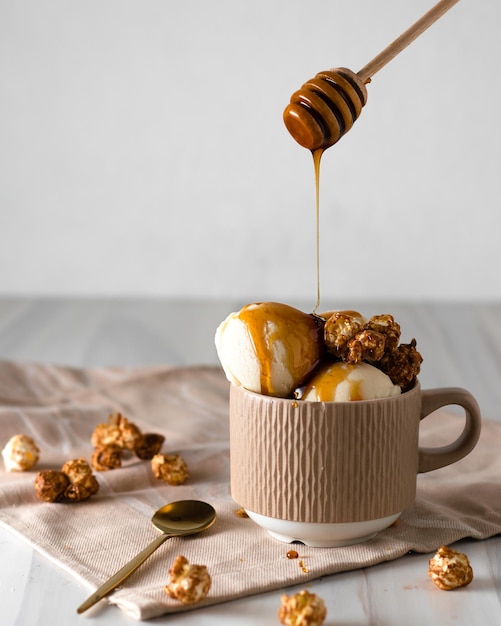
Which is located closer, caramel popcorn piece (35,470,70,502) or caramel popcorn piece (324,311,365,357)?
caramel popcorn piece (324,311,365,357)

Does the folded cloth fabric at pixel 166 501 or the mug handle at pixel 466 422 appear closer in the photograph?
the folded cloth fabric at pixel 166 501

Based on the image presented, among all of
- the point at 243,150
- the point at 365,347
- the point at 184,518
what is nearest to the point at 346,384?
the point at 365,347

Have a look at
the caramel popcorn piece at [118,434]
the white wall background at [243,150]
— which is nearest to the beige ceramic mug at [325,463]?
the caramel popcorn piece at [118,434]

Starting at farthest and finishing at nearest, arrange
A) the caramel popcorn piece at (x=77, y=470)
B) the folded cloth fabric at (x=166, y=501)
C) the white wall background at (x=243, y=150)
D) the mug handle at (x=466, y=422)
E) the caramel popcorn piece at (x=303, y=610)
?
the white wall background at (x=243, y=150)
the caramel popcorn piece at (x=77, y=470)
the mug handle at (x=466, y=422)
the folded cloth fabric at (x=166, y=501)
the caramel popcorn piece at (x=303, y=610)

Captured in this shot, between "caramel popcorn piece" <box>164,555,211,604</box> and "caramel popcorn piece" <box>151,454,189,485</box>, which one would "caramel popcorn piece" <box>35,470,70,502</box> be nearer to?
"caramel popcorn piece" <box>151,454,189,485</box>

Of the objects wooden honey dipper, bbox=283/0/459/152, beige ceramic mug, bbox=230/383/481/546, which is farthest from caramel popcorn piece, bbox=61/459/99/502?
wooden honey dipper, bbox=283/0/459/152

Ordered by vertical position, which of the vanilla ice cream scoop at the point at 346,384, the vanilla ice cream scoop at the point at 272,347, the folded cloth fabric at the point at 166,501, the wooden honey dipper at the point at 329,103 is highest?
the wooden honey dipper at the point at 329,103

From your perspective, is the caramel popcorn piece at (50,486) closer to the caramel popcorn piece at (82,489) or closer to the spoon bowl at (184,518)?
the caramel popcorn piece at (82,489)

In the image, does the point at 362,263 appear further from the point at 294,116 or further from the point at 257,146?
the point at 294,116
